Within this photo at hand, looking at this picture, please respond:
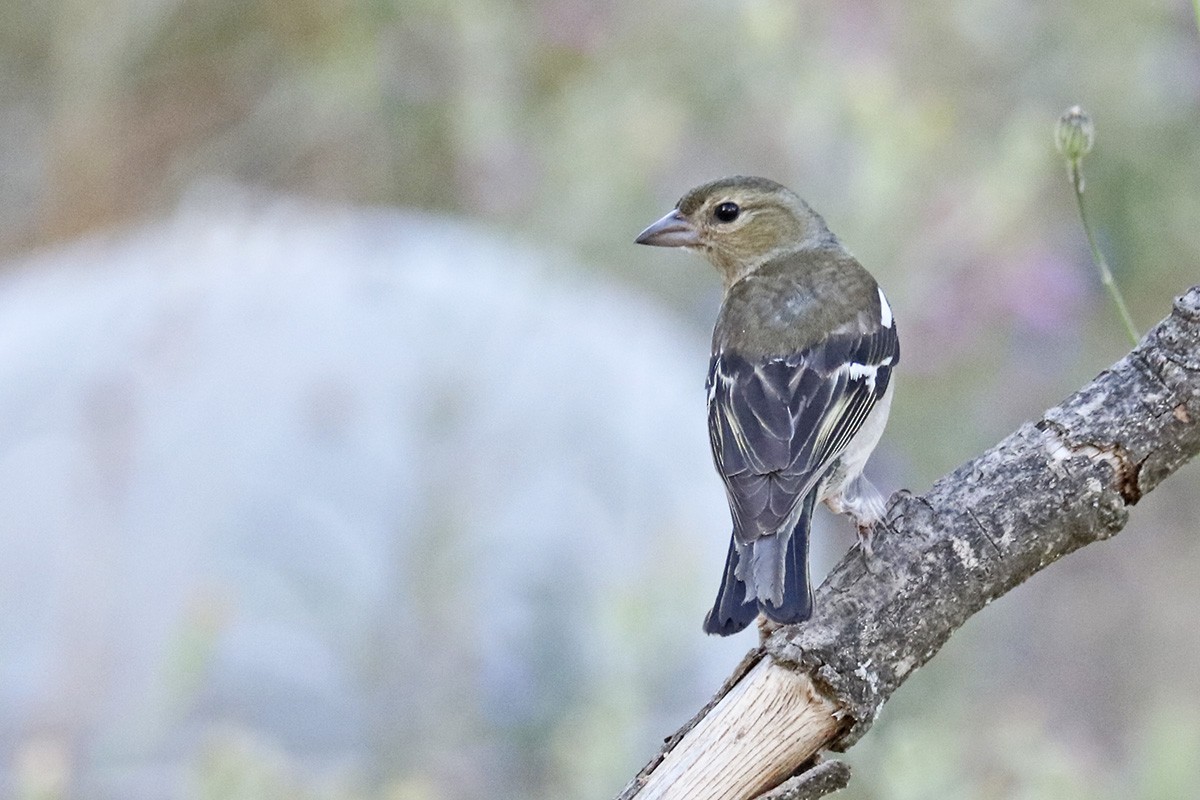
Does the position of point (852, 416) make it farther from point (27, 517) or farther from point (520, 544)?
point (27, 517)

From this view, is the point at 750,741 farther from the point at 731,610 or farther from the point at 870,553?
the point at 731,610

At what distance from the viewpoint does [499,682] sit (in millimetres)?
4621

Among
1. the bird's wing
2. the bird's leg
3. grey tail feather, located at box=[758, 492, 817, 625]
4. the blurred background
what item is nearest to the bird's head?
the blurred background

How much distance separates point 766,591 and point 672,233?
1948 mm

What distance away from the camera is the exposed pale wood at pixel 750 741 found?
71.7 inches

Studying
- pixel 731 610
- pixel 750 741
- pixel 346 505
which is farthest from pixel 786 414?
pixel 346 505

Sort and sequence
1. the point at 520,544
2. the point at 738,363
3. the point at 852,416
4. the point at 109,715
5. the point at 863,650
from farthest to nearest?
the point at 520,544 < the point at 109,715 < the point at 738,363 < the point at 852,416 < the point at 863,650

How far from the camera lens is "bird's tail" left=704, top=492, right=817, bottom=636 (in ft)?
6.74

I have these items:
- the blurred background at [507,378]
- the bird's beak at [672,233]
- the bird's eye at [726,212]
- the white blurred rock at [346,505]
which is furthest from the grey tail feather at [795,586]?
the bird's eye at [726,212]

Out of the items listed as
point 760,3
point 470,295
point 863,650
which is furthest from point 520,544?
point 863,650

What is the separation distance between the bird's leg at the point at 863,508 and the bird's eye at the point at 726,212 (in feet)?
3.66

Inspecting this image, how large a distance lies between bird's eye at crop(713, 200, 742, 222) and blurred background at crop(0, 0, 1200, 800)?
0.45 m

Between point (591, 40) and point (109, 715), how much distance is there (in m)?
2.75

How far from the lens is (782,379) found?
3262 millimetres
